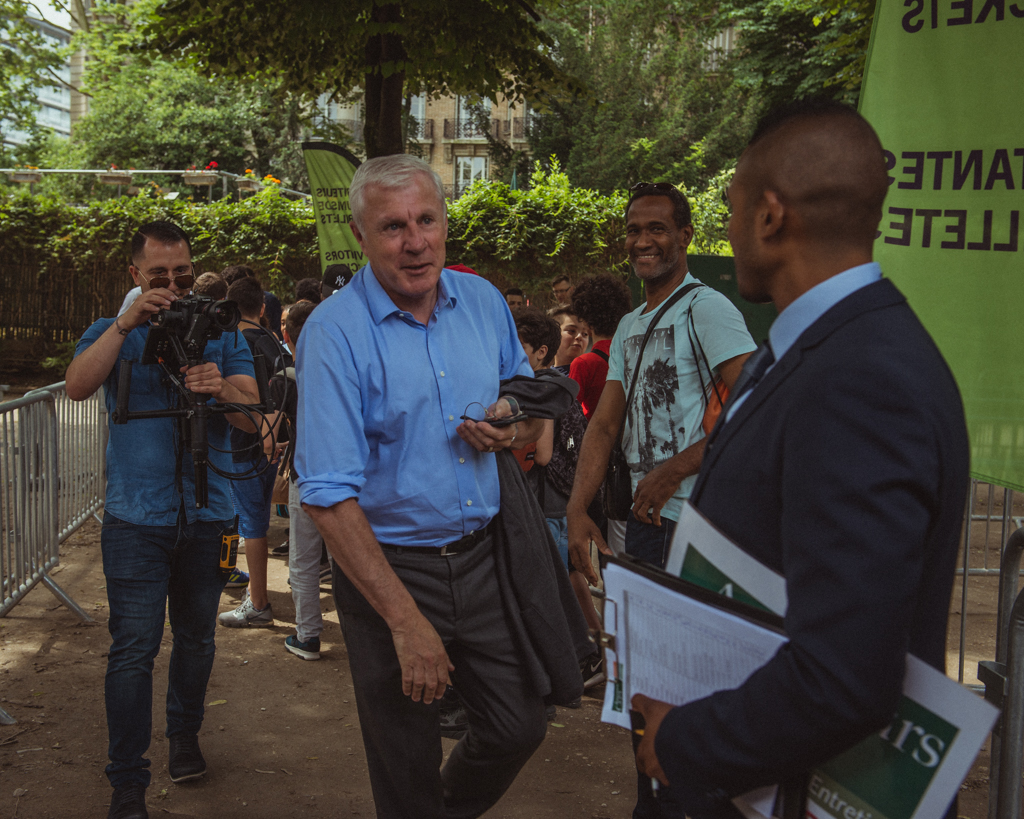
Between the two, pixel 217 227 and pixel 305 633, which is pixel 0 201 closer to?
pixel 217 227

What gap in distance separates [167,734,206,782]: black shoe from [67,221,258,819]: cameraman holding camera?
16.3 inches

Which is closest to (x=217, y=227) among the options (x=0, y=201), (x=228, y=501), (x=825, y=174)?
(x=0, y=201)

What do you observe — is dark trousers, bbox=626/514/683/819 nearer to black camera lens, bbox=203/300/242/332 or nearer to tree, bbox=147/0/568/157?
black camera lens, bbox=203/300/242/332

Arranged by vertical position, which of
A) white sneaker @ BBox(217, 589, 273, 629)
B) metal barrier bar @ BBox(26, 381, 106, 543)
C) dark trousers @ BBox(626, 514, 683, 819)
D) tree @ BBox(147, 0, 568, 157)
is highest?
tree @ BBox(147, 0, 568, 157)

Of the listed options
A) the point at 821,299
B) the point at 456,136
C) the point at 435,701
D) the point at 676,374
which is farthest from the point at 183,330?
the point at 456,136

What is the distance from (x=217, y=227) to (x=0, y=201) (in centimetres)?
503

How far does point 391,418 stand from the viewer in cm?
243

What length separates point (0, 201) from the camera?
55.9 ft

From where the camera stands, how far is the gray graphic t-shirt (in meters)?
3.09

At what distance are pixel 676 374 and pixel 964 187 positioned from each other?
3.51 feet

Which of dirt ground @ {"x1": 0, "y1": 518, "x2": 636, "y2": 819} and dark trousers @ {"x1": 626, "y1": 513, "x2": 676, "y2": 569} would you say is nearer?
dark trousers @ {"x1": 626, "y1": 513, "x2": 676, "y2": 569}

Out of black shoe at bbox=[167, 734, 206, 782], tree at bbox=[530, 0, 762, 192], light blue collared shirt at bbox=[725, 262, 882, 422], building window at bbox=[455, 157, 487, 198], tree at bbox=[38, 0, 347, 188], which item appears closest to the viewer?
light blue collared shirt at bbox=[725, 262, 882, 422]

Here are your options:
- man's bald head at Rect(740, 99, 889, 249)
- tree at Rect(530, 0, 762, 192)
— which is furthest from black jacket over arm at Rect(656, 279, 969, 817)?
tree at Rect(530, 0, 762, 192)

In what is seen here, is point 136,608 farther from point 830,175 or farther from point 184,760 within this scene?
point 830,175
